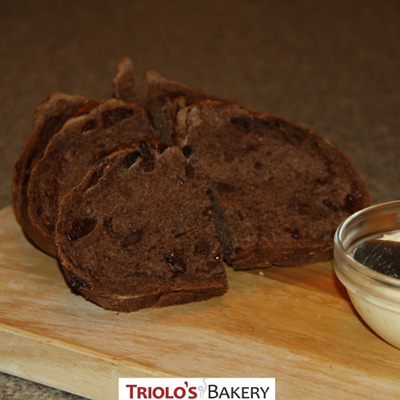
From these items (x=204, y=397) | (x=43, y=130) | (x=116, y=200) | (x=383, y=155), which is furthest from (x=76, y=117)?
(x=383, y=155)

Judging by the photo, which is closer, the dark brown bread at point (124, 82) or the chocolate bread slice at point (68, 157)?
the chocolate bread slice at point (68, 157)

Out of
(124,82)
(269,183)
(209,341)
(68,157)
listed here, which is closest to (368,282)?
(209,341)

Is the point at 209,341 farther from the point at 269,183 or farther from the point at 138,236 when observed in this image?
the point at 269,183

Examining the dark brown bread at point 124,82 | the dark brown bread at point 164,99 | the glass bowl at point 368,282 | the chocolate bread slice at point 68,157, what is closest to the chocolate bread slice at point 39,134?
the chocolate bread slice at point 68,157

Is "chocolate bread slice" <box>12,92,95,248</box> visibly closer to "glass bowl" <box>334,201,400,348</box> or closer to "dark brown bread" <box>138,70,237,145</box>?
"dark brown bread" <box>138,70,237,145</box>

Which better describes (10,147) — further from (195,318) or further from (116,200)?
(195,318)

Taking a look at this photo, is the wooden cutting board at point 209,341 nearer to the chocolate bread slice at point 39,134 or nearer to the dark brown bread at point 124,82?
the chocolate bread slice at point 39,134
